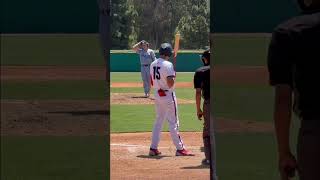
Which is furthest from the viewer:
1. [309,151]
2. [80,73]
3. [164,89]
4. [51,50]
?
[164,89]

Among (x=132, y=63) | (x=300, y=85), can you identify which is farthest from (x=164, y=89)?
(x=132, y=63)

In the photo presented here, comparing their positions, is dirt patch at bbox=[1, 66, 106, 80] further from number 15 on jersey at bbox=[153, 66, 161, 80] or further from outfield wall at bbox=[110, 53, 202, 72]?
outfield wall at bbox=[110, 53, 202, 72]

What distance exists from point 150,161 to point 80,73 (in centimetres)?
340

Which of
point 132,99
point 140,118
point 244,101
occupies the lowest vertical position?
point 132,99

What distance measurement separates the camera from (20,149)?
530 cm

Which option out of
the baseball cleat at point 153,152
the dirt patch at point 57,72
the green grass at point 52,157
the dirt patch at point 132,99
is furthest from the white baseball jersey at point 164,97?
the dirt patch at point 132,99

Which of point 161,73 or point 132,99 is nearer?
point 161,73

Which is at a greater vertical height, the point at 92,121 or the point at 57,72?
the point at 57,72

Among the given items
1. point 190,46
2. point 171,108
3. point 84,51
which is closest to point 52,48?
point 84,51

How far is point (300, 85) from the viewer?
286cm

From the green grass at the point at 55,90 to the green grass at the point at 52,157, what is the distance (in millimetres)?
373

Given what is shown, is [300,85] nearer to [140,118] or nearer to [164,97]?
[164,97]

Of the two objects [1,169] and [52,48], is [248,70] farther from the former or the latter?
[1,169]

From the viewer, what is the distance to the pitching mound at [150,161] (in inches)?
300
